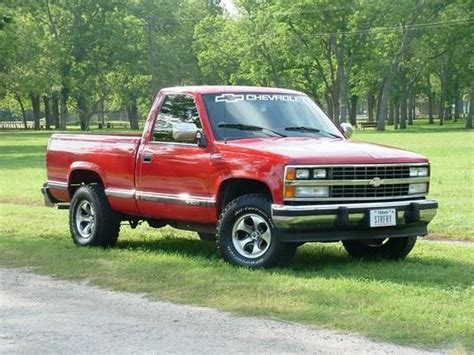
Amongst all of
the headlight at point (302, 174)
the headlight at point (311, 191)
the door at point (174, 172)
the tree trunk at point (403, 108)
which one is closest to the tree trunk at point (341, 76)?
the tree trunk at point (403, 108)

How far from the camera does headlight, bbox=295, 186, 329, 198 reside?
7.98 m

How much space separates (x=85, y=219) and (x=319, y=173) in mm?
3795

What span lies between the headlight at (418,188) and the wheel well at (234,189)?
1600 millimetres

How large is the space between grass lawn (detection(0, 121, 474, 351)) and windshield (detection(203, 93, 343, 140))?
57.3 inches

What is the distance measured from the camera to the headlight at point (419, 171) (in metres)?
8.64

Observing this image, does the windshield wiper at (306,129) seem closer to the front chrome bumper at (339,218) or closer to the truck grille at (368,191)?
the truck grille at (368,191)

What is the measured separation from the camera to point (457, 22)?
67750 millimetres

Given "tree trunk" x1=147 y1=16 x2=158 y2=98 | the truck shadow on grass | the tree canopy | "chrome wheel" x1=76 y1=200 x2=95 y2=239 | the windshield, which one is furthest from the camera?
"tree trunk" x1=147 y1=16 x2=158 y2=98

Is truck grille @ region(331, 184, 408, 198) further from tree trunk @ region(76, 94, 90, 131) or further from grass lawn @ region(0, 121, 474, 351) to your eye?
tree trunk @ region(76, 94, 90, 131)

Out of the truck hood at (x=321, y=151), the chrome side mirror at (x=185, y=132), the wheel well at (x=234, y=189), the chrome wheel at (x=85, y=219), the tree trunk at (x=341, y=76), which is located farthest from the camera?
the tree trunk at (x=341, y=76)

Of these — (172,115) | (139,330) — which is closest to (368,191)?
(172,115)

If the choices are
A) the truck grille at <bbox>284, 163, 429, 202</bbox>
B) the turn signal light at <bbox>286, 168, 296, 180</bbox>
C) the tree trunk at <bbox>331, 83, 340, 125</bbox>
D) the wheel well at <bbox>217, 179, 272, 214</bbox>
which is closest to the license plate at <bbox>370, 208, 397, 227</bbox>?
the truck grille at <bbox>284, 163, 429, 202</bbox>

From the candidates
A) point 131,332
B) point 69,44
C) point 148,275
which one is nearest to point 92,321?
point 131,332

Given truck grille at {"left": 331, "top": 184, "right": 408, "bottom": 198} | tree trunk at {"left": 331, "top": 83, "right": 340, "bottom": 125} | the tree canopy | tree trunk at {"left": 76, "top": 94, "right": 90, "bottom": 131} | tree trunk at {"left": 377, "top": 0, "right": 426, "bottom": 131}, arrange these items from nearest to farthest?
Result: truck grille at {"left": 331, "top": 184, "right": 408, "bottom": 198} → the tree canopy → tree trunk at {"left": 377, "top": 0, "right": 426, "bottom": 131} → tree trunk at {"left": 331, "top": 83, "right": 340, "bottom": 125} → tree trunk at {"left": 76, "top": 94, "right": 90, "bottom": 131}
